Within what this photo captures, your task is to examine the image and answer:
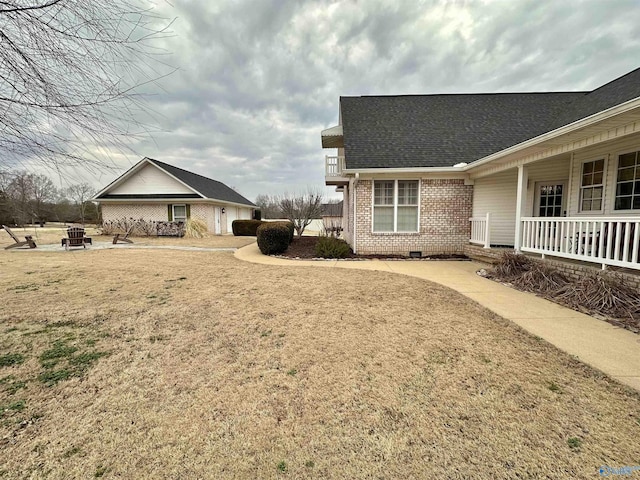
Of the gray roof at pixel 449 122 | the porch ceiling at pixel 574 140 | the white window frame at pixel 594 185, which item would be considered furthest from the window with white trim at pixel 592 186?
the gray roof at pixel 449 122

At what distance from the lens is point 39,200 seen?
6.16 meters

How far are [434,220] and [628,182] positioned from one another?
473 cm

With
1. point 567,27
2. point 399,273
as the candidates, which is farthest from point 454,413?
point 567,27

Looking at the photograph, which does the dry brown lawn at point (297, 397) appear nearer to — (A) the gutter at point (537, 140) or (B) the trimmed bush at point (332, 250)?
(A) the gutter at point (537, 140)

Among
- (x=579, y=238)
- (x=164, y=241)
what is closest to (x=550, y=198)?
(x=579, y=238)

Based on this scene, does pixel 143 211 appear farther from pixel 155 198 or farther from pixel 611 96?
pixel 611 96

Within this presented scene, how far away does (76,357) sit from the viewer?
10.0 ft

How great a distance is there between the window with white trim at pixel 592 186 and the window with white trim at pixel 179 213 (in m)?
22.1

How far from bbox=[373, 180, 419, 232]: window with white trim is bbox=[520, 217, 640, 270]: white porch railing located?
343cm

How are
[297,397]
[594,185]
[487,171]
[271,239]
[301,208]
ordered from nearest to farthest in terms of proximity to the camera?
1. [297,397]
2. [594,185]
3. [487,171]
4. [271,239]
5. [301,208]

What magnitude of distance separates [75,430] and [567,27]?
16.9m

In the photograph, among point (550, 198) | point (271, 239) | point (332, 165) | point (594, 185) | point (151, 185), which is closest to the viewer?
point (594, 185)

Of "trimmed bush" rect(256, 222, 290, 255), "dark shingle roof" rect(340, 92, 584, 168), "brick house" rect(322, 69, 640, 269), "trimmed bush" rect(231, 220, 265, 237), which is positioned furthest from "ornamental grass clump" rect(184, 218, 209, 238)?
"dark shingle roof" rect(340, 92, 584, 168)

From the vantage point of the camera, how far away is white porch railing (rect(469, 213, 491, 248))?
8.54 m
